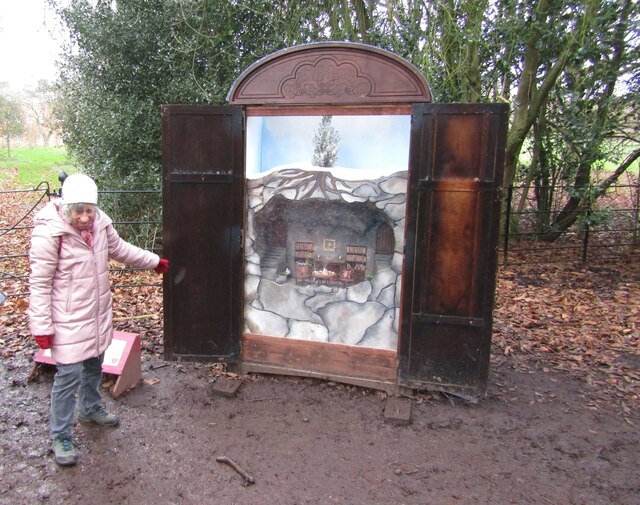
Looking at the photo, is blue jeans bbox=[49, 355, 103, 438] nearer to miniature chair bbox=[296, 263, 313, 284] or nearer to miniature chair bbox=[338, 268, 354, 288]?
miniature chair bbox=[296, 263, 313, 284]

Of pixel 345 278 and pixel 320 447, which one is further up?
pixel 345 278

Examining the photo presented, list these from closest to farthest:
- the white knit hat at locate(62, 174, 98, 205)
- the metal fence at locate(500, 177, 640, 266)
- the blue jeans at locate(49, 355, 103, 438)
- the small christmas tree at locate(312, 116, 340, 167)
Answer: the white knit hat at locate(62, 174, 98, 205) → the blue jeans at locate(49, 355, 103, 438) → the small christmas tree at locate(312, 116, 340, 167) → the metal fence at locate(500, 177, 640, 266)

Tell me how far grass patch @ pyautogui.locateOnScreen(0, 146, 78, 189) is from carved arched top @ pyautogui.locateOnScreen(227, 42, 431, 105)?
1276 centimetres

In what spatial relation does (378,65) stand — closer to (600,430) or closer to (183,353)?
(183,353)

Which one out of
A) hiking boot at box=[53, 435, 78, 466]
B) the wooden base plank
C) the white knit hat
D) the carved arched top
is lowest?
hiking boot at box=[53, 435, 78, 466]

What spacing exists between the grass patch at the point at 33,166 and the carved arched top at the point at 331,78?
12.8m

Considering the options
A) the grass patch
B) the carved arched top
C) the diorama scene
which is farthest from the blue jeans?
the grass patch

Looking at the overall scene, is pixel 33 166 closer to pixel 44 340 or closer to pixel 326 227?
pixel 326 227

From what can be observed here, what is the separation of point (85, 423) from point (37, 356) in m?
1.00

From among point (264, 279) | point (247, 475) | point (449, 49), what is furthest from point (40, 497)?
point (449, 49)

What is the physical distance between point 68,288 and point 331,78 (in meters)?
2.11

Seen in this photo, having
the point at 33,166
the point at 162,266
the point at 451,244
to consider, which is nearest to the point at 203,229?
the point at 162,266

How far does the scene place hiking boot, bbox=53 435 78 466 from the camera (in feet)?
9.07

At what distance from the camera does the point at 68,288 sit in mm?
2705
